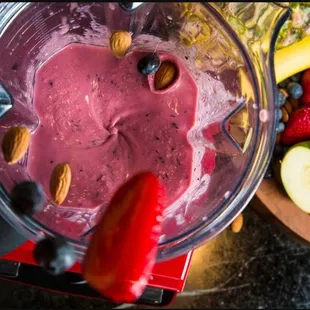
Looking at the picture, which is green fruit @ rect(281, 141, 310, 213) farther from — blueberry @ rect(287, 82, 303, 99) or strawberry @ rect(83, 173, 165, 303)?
strawberry @ rect(83, 173, 165, 303)

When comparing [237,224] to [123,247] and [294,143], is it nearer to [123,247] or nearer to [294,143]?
[294,143]

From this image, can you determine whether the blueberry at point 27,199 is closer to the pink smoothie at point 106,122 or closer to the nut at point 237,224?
the pink smoothie at point 106,122

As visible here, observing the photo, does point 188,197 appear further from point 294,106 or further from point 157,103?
point 294,106

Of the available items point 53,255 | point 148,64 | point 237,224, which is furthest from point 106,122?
point 237,224

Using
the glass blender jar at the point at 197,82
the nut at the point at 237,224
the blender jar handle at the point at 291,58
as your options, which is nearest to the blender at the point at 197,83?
the glass blender jar at the point at 197,82

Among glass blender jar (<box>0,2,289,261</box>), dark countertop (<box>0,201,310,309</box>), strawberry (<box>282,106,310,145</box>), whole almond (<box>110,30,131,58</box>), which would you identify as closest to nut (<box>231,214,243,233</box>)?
dark countertop (<box>0,201,310,309</box>)

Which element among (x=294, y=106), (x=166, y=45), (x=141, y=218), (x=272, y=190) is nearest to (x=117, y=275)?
(x=141, y=218)
